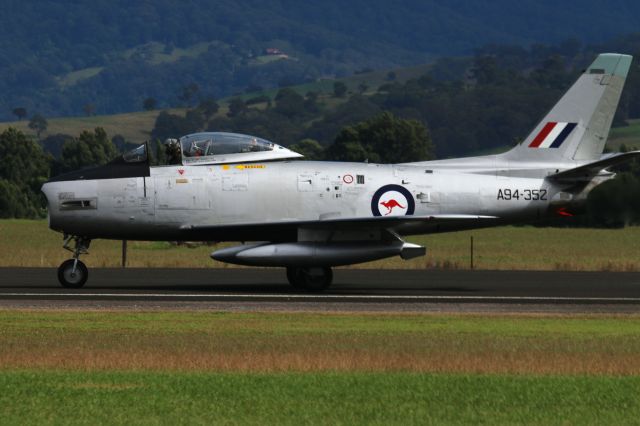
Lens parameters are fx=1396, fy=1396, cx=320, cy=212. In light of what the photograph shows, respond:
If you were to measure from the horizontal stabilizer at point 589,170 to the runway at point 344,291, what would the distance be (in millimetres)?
2332

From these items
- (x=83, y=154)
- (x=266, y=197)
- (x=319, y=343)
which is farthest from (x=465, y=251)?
(x=83, y=154)

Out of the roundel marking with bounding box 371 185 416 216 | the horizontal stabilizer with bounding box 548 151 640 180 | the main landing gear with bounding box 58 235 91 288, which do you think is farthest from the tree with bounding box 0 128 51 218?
the horizontal stabilizer with bounding box 548 151 640 180

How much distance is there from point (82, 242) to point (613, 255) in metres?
24.0

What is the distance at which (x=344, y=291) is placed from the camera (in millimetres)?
28219

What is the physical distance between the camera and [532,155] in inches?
1158

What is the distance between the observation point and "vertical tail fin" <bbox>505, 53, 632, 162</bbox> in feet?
96.3

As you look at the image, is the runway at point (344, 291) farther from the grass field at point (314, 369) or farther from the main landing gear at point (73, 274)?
the grass field at point (314, 369)

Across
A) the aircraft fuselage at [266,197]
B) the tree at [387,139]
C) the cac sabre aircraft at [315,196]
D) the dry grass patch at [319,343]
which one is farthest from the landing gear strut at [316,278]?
the tree at [387,139]

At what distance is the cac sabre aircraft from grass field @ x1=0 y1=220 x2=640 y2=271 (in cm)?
846

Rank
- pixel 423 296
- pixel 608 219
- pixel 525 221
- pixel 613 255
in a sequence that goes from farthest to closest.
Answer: pixel 613 255 < pixel 608 219 < pixel 525 221 < pixel 423 296

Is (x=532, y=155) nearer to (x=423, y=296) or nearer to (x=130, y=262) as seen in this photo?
(x=423, y=296)

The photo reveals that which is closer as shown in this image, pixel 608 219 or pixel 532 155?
pixel 532 155

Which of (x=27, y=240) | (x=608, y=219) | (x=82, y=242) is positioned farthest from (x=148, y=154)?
(x=27, y=240)

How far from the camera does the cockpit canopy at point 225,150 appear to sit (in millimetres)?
27891
